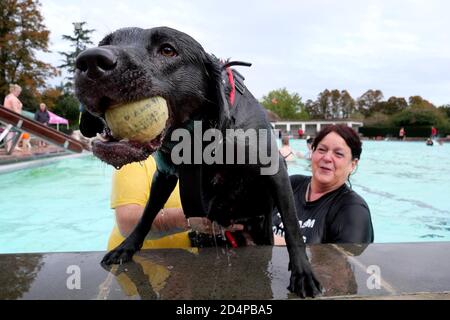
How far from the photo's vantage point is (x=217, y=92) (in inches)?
73.2

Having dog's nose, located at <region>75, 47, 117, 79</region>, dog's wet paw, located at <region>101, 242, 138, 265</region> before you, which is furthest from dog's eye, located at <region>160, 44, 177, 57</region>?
dog's wet paw, located at <region>101, 242, 138, 265</region>

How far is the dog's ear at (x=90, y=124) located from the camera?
1.76m

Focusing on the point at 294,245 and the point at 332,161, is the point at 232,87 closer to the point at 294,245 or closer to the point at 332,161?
the point at 294,245

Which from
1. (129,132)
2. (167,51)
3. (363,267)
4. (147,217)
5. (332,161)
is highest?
(167,51)

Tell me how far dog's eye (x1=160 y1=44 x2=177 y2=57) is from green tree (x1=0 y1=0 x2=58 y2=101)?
3361 centimetres

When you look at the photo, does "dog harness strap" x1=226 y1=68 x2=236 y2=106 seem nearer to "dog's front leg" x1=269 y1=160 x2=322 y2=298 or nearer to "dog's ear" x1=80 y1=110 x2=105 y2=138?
"dog's front leg" x1=269 y1=160 x2=322 y2=298

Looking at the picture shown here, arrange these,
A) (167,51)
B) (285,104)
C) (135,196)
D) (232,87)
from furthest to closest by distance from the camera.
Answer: (285,104) → (135,196) → (232,87) → (167,51)

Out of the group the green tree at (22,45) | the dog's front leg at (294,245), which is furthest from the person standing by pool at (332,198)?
the green tree at (22,45)

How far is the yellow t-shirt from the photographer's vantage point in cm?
309

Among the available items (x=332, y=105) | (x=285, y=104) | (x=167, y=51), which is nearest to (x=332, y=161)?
(x=167, y=51)

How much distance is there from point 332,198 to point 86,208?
7.57 metres

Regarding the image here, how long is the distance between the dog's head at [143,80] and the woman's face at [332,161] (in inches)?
Result: 72.2

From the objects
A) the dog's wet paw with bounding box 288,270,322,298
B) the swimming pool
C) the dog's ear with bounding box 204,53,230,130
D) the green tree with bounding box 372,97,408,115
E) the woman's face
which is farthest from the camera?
the green tree with bounding box 372,97,408,115
